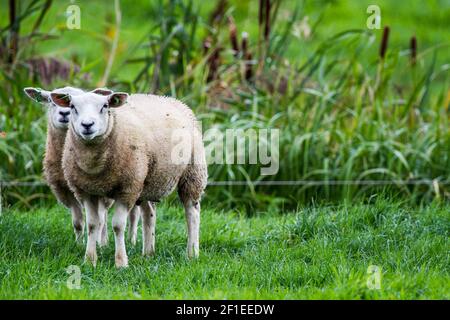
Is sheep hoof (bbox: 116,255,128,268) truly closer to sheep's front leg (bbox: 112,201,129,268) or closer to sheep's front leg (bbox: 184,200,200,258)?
sheep's front leg (bbox: 112,201,129,268)

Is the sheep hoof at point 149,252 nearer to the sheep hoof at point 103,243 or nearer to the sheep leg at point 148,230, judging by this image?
the sheep leg at point 148,230

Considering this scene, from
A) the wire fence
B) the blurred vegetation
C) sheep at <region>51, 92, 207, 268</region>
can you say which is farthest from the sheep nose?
the blurred vegetation

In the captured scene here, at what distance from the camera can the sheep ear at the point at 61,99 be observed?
585 centimetres

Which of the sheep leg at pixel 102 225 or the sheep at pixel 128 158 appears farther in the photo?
the sheep leg at pixel 102 225

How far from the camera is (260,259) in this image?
597 cm

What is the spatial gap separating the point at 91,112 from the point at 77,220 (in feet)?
4.06

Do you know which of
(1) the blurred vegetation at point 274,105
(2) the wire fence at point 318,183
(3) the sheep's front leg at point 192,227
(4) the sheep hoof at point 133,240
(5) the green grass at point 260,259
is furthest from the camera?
(1) the blurred vegetation at point 274,105

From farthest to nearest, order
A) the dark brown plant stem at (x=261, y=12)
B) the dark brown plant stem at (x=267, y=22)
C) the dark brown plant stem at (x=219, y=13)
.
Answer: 1. the dark brown plant stem at (x=219, y=13)
2. the dark brown plant stem at (x=261, y=12)
3. the dark brown plant stem at (x=267, y=22)

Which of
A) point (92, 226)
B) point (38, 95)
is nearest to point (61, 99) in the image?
point (38, 95)

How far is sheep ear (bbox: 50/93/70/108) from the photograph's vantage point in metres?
5.85

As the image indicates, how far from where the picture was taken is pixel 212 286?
548cm

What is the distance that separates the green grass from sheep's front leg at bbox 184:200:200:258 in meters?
0.07

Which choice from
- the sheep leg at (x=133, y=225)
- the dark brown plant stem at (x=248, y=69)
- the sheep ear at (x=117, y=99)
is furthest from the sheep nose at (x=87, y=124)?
the dark brown plant stem at (x=248, y=69)

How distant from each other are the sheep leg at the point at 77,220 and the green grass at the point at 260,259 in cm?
9
